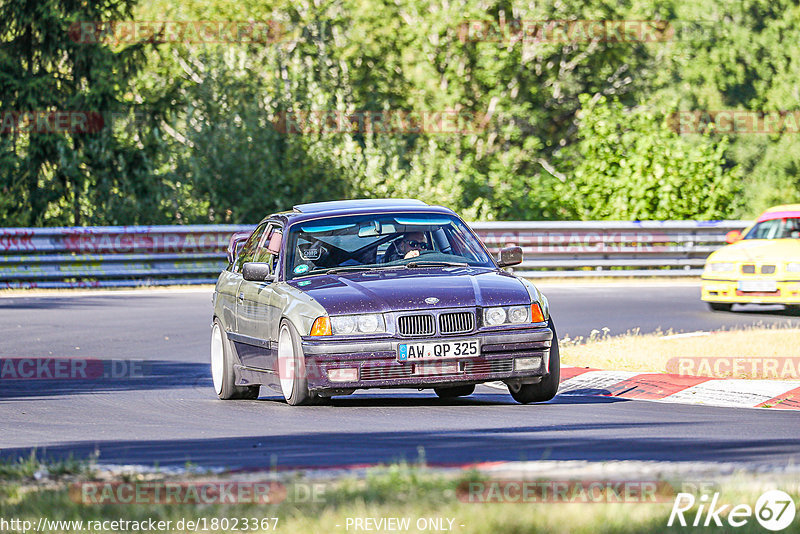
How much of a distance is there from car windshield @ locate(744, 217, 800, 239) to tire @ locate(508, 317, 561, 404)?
11166 mm

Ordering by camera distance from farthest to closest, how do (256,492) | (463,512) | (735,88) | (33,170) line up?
(735,88) → (33,170) → (256,492) → (463,512)

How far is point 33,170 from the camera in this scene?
107 ft

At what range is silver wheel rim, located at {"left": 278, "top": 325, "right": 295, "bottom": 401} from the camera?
10523mm

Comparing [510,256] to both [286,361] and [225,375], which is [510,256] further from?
[225,375]

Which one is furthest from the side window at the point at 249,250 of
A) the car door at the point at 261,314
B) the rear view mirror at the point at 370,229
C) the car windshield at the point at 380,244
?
the rear view mirror at the point at 370,229

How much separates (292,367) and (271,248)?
5.56ft

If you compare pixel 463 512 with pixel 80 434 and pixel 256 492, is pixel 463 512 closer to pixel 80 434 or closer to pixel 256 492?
pixel 256 492

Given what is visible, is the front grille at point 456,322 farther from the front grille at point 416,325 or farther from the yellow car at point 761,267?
the yellow car at point 761,267

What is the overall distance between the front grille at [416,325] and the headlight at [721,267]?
1141 centimetres

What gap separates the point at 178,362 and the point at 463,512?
9.98 metres

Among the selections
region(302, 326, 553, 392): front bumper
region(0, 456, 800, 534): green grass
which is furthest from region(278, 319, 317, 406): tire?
region(0, 456, 800, 534): green grass

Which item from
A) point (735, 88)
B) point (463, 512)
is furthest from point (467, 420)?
point (735, 88)

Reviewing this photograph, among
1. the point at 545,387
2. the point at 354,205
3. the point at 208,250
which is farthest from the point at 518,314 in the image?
the point at 208,250

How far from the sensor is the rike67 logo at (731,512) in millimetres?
5305
